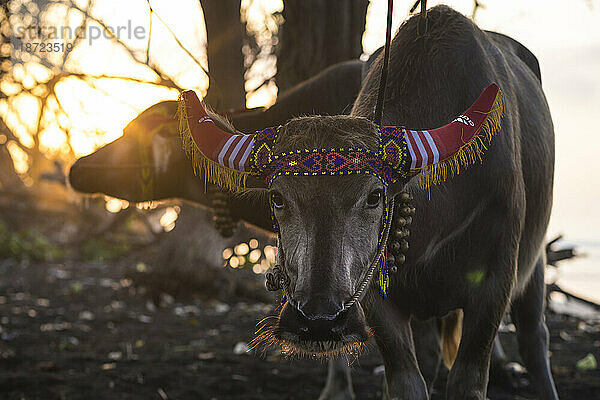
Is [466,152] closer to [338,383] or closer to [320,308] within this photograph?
[320,308]

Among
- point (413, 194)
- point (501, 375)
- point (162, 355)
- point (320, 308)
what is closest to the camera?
point (320, 308)

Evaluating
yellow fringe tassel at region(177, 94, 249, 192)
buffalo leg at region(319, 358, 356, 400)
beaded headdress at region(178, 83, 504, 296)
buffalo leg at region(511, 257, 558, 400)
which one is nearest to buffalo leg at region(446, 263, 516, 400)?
beaded headdress at region(178, 83, 504, 296)

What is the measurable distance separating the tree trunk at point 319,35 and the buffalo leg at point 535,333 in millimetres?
2411

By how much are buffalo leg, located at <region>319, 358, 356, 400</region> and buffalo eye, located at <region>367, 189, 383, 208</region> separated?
8.18 ft

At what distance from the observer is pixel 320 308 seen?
2.07 meters

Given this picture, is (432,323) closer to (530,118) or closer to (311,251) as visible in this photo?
(530,118)

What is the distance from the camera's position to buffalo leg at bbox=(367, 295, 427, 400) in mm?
Result: 2850

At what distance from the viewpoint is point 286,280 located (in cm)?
237

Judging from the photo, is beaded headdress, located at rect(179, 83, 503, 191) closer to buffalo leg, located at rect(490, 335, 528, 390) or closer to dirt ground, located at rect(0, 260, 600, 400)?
dirt ground, located at rect(0, 260, 600, 400)

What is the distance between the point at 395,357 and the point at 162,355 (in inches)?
148

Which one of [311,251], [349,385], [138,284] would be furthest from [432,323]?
[138,284]

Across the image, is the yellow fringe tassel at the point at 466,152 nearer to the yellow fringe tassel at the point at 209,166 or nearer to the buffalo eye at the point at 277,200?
the buffalo eye at the point at 277,200

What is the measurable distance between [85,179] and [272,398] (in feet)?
6.64

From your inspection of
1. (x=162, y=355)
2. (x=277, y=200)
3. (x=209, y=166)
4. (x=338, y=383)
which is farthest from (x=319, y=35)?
(x=277, y=200)
